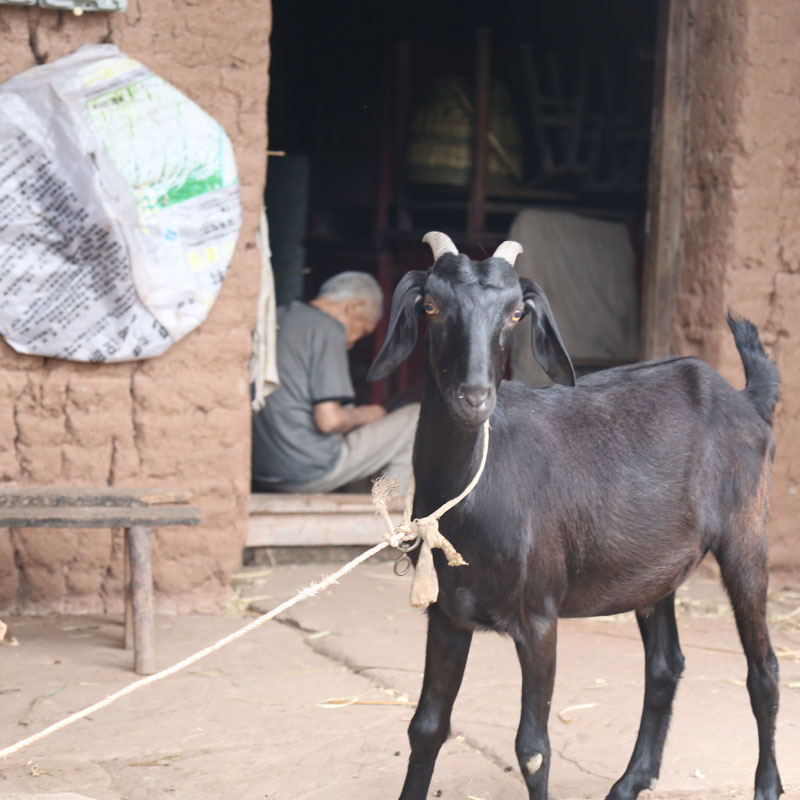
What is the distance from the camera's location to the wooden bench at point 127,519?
15.8 ft

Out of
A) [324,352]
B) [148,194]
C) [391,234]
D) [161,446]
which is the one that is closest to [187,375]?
[161,446]

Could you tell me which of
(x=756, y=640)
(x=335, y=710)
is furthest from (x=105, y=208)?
(x=756, y=640)

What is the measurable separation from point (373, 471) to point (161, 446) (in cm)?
190

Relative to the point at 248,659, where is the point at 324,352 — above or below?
above

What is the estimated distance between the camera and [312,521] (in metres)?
6.71

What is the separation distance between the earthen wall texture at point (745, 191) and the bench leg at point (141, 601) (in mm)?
3176

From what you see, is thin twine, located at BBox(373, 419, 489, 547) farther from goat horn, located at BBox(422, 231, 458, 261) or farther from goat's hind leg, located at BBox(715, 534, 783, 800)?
goat's hind leg, located at BBox(715, 534, 783, 800)

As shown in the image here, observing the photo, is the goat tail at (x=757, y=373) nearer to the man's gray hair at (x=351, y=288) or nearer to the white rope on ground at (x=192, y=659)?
the white rope on ground at (x=192, y=659)

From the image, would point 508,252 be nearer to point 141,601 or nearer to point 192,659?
point 192,659

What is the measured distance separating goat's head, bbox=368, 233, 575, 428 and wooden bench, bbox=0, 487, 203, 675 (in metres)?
1.97

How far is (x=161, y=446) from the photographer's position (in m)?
5.71

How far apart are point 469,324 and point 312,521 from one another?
383 centimetres

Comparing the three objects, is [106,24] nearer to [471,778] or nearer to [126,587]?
[126,587]

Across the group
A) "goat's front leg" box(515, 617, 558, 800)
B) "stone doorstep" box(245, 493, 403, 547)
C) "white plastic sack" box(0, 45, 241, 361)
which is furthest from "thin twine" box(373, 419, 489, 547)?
"stone doorstep" box(245, 493, 403, 547)
